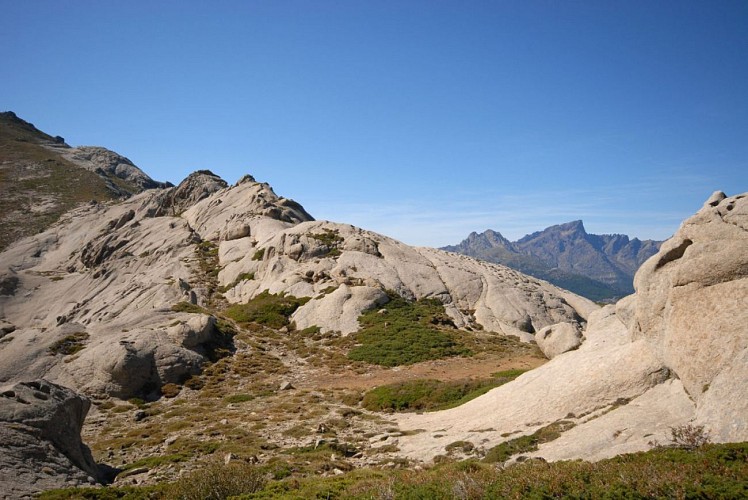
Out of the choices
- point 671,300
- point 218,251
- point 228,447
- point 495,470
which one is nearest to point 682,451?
point 495,470

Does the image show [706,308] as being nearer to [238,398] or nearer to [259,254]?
[238,398]

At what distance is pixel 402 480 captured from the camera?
1630 cm

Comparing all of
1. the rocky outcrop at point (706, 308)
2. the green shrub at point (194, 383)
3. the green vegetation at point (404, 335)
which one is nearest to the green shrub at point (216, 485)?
the rocky outcrop at point (706, 308)

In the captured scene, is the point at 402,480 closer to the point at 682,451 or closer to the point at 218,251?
the point at 682,451

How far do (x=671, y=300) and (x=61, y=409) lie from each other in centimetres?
3225

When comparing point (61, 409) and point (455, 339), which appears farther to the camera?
point (455, 339)

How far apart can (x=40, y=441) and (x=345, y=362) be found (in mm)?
32722

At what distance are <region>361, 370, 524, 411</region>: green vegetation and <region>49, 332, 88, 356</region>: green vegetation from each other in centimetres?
3222

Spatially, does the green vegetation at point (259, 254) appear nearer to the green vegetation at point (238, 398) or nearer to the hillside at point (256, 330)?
the hillside at point (256, 330)

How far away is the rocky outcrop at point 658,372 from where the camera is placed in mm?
16312

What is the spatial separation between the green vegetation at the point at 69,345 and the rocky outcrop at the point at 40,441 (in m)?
24.1

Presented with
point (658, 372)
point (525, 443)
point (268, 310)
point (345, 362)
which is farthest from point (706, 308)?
point (268, 310)

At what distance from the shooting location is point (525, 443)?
19844 millimetres

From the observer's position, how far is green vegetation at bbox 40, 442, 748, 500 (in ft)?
36.6
